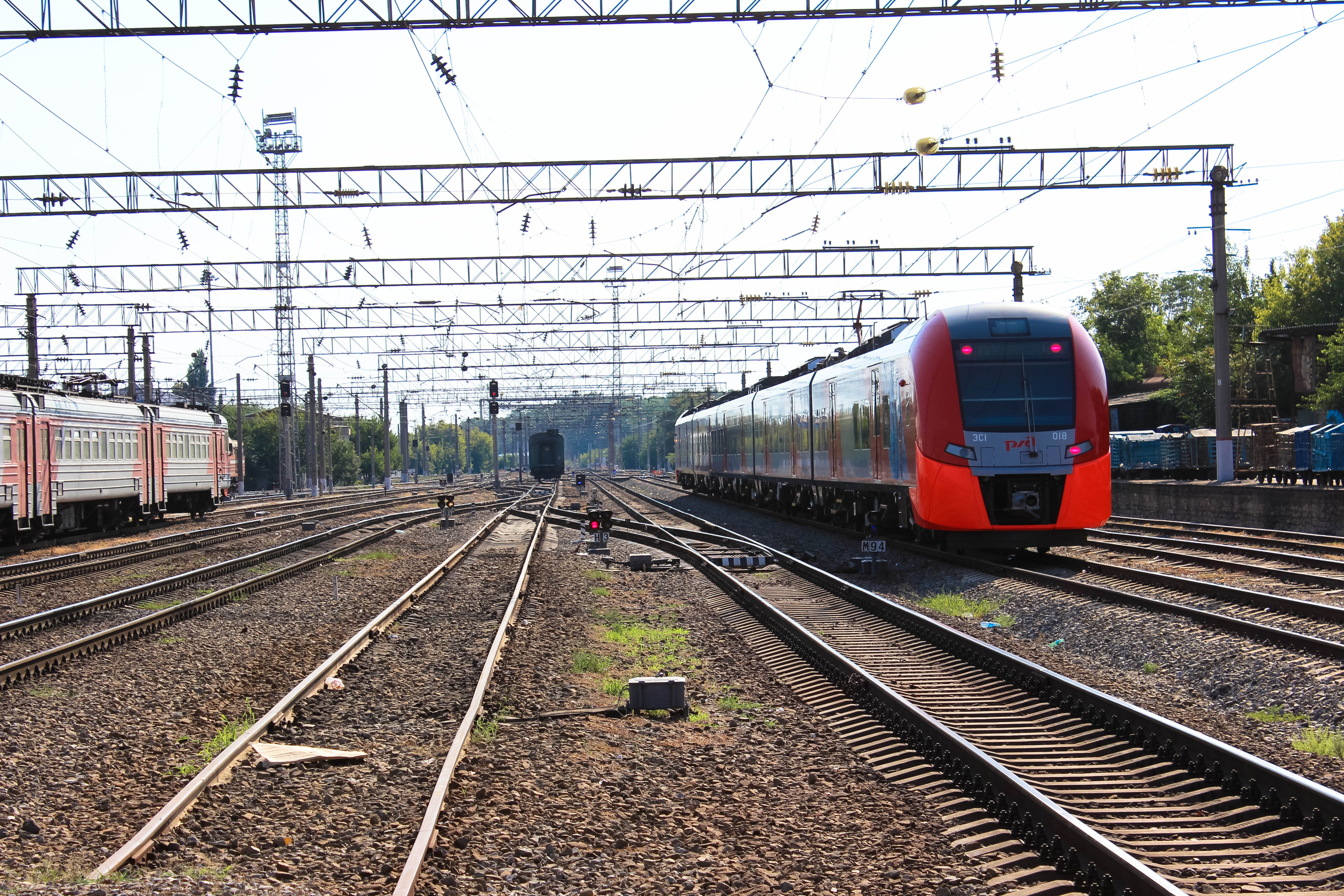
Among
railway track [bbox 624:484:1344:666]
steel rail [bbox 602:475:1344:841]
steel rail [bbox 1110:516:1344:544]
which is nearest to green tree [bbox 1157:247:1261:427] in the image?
steel rail [bbox 1110:516:1344:544]

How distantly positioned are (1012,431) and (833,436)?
796 centimetres

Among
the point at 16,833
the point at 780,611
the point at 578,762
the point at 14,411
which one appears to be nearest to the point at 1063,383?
the point at 780,611

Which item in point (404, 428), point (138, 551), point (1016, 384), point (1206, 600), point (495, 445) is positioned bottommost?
point (1206, 600)

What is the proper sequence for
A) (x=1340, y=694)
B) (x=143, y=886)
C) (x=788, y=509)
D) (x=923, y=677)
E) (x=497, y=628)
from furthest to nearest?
(x=788, y=509) < (x=497, y=628) < (x=923, y=677) < (x=1340, y=694) < (x=143, y=886)

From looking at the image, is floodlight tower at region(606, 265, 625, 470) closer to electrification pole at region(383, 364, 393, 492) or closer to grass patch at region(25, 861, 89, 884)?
electrification pole at region(383, 364, 393, 492)

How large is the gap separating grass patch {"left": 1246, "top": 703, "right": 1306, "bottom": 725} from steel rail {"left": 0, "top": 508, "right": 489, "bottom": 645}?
9.57 m

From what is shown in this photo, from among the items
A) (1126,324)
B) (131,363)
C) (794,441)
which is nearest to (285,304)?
(131,363)

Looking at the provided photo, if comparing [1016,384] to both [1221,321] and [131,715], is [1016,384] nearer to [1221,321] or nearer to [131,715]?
[131,715]

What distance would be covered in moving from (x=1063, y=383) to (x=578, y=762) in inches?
428

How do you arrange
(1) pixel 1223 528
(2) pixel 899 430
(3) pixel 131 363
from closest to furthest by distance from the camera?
(2) pixel 899 430, (1) pixel 1223 528, (3) pixel 131 363

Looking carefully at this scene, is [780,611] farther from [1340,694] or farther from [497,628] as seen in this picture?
[1340,694]

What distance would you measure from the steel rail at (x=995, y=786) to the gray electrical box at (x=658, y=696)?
1284 mm

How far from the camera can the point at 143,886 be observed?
4.75 metres

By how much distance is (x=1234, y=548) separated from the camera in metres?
17.1
